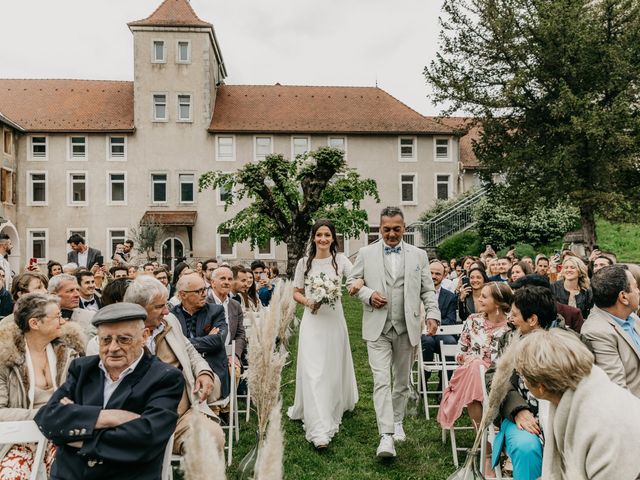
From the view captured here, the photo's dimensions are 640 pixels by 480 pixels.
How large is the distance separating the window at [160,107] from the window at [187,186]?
3.97 m

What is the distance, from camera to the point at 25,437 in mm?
3492

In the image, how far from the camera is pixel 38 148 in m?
39.9

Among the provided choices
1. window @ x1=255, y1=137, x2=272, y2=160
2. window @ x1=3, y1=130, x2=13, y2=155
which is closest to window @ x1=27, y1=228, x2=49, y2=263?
window @ x1=3, y1=130, x2=13, y2=155

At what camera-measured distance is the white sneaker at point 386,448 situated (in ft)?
18.9

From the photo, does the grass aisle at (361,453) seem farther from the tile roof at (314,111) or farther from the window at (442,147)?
the window at (442,147)

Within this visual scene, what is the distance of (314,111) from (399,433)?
38.1 meters

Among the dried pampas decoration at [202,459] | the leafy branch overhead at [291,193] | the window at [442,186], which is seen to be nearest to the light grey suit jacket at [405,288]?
the dried pampas decoration at [202,459]

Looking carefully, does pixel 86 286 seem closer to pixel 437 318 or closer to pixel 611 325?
pixel 437 318

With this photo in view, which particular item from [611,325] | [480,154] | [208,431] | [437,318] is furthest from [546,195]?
[208,431]

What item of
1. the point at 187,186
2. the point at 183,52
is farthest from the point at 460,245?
the point at 183,52

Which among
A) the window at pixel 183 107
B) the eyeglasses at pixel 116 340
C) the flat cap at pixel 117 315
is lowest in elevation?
the eyeglasses at pixel 116 340

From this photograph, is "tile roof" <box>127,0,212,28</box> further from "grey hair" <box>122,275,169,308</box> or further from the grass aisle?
"grey hair" <box>122,275,169,308</box>

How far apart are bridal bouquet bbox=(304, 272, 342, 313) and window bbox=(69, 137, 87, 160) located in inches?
1464

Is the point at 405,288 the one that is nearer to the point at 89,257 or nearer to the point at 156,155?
the point at 89,257
